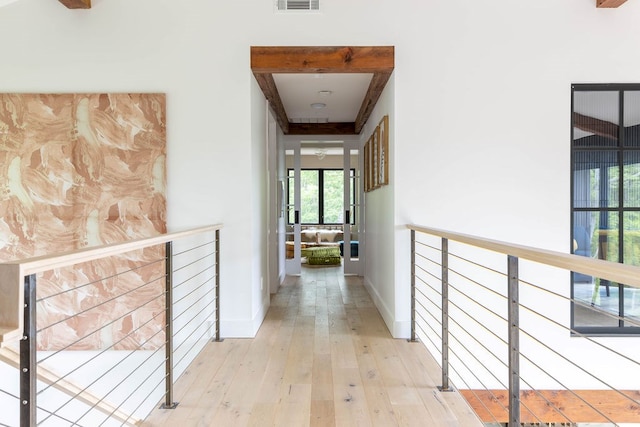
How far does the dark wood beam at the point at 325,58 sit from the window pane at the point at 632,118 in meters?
1.97

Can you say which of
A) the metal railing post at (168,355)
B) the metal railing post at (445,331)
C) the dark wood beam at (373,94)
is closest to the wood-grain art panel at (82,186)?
the metal railing post at (168,355)

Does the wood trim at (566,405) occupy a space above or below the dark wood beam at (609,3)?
below

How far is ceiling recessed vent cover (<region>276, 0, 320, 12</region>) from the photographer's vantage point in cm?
303

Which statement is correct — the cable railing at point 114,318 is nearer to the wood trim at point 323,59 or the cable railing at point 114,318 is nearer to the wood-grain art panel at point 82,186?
the wood-grain art panel at point 82,186

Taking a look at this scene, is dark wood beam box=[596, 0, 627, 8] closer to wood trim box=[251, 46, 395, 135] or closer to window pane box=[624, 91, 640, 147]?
window pane box=[624, 91, 640, 147]

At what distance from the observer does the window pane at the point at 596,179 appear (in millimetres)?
3215

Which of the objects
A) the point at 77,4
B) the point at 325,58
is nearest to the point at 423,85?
the point at 325,58

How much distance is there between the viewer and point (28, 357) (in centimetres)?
112

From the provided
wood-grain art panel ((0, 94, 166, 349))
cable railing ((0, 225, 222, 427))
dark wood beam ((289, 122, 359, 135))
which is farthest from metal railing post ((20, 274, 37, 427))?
dark wood beam ((289, 122, 359, 135))

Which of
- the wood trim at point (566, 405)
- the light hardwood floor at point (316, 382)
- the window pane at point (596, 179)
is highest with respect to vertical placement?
the window pane at point (596, 179)

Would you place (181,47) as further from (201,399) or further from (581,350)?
(581,350)

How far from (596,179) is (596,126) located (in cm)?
43

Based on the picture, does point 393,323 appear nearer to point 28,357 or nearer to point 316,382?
point 316,382

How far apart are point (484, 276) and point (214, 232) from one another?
7.16 ft
